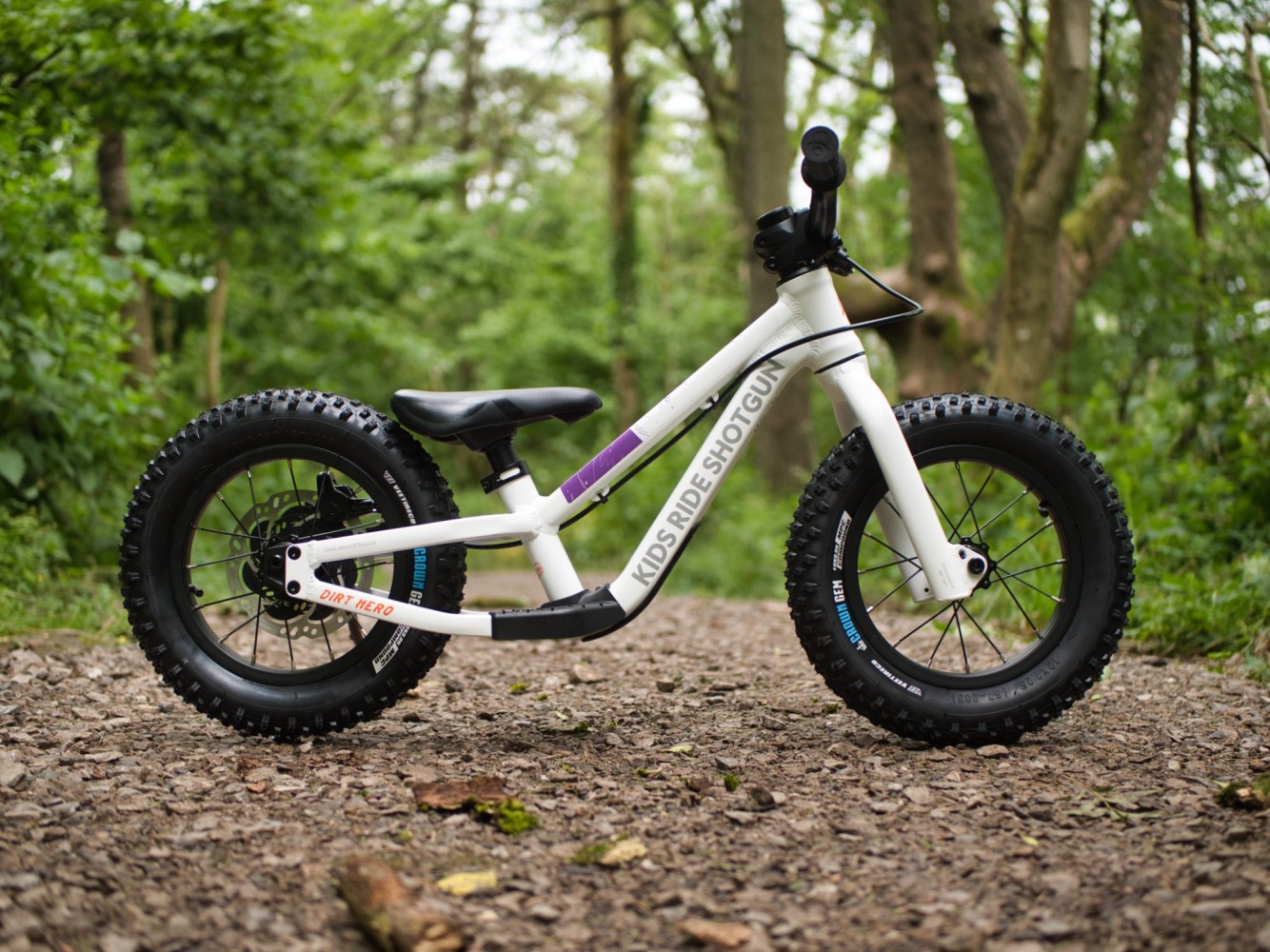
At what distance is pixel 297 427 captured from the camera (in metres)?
3.02

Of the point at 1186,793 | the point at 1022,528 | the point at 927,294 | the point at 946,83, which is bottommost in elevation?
the point at 1186,793

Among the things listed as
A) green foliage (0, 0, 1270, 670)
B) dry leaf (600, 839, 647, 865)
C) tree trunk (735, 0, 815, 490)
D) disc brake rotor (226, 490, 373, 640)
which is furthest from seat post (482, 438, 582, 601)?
tree trunk (735, 0, 815, 490)

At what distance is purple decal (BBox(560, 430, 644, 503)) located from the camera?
10.1ft

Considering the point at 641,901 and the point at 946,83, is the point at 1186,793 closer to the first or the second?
the point at 641,901

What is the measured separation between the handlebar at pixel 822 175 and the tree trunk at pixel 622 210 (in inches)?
556

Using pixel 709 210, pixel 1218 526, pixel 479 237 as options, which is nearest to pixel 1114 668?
pixel 1218 526

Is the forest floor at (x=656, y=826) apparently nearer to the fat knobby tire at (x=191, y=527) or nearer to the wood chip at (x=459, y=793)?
the wood chip at (x=459, y=793)

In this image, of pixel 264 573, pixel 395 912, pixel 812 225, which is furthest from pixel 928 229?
pixel 395 912

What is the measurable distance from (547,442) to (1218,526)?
18072 mm

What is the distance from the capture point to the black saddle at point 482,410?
300cm

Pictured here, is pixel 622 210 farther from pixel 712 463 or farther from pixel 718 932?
pixel 718 932

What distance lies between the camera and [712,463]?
10.2 ft

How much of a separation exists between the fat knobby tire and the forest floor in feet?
0.42

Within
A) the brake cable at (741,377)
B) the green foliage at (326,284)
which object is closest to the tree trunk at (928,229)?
the green foliage at (326,284)
